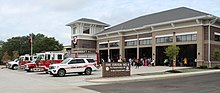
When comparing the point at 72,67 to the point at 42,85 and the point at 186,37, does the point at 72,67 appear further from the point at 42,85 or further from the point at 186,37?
the point at 186,37

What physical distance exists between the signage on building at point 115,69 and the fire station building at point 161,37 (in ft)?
63.7

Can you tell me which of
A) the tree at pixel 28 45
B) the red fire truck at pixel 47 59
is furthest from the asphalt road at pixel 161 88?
the tree at pixel 28 45

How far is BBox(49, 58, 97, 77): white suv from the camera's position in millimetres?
24891

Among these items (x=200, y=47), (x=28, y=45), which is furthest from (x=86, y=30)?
(x=200, y=47)

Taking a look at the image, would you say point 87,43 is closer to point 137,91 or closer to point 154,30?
point 154,30

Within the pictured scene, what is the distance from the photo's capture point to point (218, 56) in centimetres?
3738

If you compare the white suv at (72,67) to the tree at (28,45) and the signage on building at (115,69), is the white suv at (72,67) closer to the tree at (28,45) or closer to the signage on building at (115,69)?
the signage on building at (115,69)

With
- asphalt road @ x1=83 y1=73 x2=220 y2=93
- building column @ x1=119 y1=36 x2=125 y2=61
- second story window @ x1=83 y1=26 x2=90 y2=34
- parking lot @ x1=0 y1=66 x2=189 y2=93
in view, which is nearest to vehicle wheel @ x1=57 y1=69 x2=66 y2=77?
parking lot @ x1=0 y1=66 x2=189 y2=93

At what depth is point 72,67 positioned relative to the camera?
25547mm

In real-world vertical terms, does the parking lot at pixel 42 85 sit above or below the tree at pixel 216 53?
below

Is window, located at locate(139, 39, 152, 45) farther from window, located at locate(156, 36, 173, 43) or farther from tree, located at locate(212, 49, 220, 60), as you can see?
tree, located at locate(212, 49, 220, 60)

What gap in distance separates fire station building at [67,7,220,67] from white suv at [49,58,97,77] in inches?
765

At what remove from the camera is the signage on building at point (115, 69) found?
71.8 ft

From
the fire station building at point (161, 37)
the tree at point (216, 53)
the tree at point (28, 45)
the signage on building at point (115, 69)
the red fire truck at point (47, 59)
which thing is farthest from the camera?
the tree at point (28, 45)
